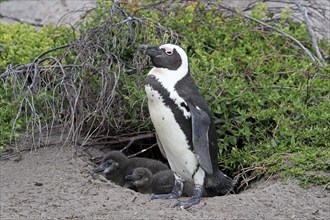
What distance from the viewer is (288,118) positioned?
6695 millimetres

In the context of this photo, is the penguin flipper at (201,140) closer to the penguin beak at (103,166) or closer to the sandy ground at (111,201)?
the sandy ground at (111,201)

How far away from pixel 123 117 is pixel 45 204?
1.42 m

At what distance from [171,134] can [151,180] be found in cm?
88

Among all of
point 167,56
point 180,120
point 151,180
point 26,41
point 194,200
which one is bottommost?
point 151,180

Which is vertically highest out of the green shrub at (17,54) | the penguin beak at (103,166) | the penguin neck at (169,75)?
the penguin neck at (169,75)

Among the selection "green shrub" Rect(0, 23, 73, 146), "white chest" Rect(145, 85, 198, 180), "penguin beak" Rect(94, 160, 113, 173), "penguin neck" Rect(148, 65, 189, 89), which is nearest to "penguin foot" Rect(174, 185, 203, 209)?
"white chest" Rect(145, 85, 198, 180)

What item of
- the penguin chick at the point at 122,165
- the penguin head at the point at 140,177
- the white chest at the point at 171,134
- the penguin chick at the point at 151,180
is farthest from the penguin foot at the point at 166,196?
the penguin chick at the point at 122,165

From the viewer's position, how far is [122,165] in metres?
6.75

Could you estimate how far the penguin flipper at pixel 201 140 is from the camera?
5.68 meters

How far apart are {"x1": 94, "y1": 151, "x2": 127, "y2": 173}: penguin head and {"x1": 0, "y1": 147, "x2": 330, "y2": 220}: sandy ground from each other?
290mm

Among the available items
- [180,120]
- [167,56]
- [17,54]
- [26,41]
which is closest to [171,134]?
[180,120]

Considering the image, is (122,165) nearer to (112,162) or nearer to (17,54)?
(112,162)

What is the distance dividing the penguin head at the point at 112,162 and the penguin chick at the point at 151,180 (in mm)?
171

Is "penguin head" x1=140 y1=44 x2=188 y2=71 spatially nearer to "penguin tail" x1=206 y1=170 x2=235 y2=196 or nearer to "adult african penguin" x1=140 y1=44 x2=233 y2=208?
"adult african penguin" x1=140 y1=44 x2=233 y2=208
